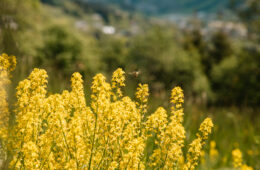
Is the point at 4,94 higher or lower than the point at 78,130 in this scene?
higher

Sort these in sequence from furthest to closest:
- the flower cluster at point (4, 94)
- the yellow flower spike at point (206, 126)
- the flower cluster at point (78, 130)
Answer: the yellow flower spike at point (206, 126), the flower cluster at point (78, 130), the flower cluster at point (4, 94)

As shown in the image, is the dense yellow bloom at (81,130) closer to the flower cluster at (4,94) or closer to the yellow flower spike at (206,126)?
the flower cluster at (4,94)

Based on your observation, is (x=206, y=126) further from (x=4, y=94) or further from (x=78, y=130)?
(x=4, y=94)

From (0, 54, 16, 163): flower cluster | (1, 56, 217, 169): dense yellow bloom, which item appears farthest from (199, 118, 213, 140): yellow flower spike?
(0, 54, 16, 163): flower cluster

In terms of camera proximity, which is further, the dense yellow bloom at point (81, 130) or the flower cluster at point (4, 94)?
the dense yellow bloom at point (81, 130)

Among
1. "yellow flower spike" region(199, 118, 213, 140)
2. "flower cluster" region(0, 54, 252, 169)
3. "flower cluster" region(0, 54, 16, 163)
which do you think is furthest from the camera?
"yellow flower spike" region(199, 118, 213, 140)

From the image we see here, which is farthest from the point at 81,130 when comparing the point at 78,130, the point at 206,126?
the point at 206,126

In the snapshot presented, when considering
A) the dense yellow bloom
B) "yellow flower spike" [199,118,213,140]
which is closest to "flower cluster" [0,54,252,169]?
the dense yellow bloom

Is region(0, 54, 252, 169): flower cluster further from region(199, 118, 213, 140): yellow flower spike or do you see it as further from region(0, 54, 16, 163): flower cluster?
region(199, 118, 213, 140): yellow flower spike

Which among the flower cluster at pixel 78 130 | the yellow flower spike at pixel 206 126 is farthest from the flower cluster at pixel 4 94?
the yellow flower spike at pixel 206 126

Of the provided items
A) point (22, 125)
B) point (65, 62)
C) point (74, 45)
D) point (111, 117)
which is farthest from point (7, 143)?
point (74, 45)

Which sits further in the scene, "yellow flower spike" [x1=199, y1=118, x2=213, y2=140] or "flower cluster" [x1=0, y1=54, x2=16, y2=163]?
"yellow flower spike" [x1=199, y1=118, x2=213, y2=140]

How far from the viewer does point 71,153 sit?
7.77ft

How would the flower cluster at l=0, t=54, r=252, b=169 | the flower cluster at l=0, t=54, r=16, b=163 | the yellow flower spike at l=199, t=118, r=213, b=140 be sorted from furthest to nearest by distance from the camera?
1. the yellow flower spike at l=199, t=118, r=213, b=140
2. the flower cluster at l=0, t=54, r=252, b=169
3. the flower cluster at l=0, t=54, r=16, b=163
